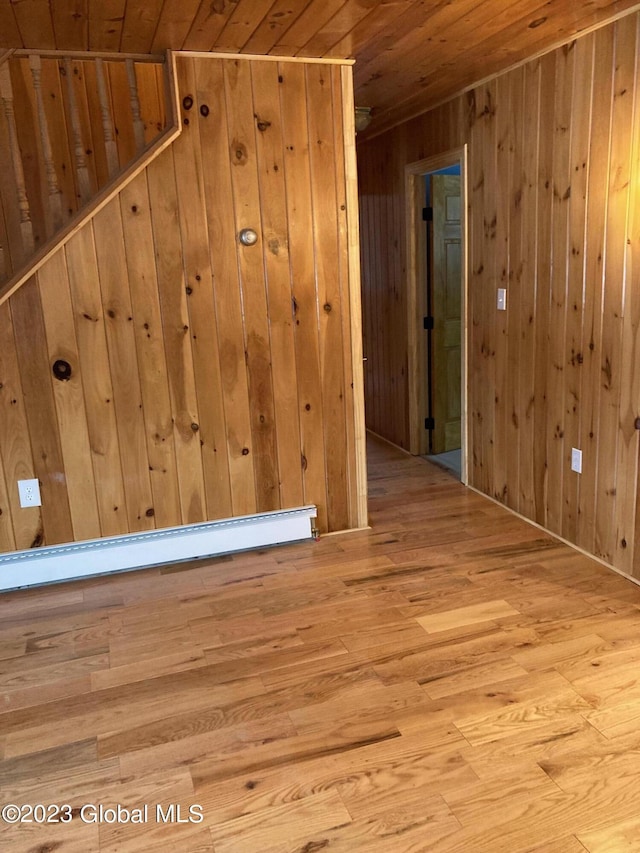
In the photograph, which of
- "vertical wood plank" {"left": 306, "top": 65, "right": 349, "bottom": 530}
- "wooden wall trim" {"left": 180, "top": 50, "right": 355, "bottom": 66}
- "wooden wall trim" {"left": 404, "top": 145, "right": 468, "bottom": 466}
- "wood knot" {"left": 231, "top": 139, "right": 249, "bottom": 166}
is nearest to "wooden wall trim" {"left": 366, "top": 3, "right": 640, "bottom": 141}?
"wooden wall trim" {"left": 404, "top": 145, "right": 468, "bottom": 466}

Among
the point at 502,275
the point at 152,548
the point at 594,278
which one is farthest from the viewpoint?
the point at 502,275

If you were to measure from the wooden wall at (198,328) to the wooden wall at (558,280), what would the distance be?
36.9 inches

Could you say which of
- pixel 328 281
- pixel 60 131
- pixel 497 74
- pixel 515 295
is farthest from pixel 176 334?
pixel 497 74

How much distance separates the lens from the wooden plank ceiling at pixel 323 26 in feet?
8.09

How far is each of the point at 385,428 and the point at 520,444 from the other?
194cm

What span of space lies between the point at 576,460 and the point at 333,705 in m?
1.78

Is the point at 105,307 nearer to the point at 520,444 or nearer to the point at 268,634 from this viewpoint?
the point at 268,634

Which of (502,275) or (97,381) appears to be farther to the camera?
Answer: (502,275)

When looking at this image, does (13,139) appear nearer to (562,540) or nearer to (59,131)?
(59,131)

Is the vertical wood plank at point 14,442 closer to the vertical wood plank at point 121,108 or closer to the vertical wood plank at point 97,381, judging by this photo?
the vertical wood plank at point 97,381

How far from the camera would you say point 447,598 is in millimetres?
2914

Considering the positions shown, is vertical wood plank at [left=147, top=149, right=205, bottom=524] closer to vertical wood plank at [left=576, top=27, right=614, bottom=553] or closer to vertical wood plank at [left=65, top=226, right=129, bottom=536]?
vertical wood plank at [left=65, top=226, right=129, bottom=536]

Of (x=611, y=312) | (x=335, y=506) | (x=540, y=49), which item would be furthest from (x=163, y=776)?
(x=540, y=49)

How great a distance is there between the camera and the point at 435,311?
4926mm
